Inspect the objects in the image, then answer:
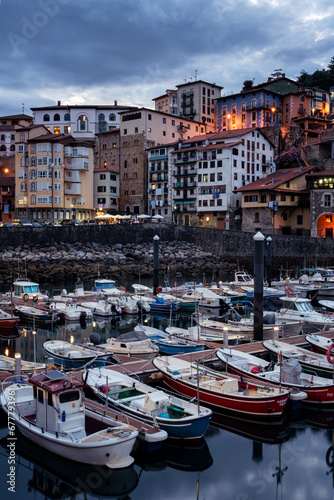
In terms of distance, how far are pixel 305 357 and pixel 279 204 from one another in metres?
56.6

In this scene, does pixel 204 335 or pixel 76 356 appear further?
pixel 204 335

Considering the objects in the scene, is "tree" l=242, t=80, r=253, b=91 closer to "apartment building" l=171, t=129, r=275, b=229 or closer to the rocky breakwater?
"apartment building" l=171, t=129, r=275, b=229

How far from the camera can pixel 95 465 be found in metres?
13.4

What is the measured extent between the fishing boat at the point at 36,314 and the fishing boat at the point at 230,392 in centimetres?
1629

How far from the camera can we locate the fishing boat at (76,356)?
69.5ft

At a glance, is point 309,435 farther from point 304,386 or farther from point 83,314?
point 83,314

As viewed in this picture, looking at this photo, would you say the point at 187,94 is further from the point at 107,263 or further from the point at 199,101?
the point at 107,263

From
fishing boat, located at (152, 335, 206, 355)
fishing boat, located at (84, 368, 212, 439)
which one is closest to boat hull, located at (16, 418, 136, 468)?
fishing boat, located at (84, 368, 212, 439)

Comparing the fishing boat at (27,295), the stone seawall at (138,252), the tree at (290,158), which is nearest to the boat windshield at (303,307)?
the fishing boat at (27,295)

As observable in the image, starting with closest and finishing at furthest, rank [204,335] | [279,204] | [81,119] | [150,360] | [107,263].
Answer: [150,360] < [204,335] < [107,263] < [279,204] < [81,119]

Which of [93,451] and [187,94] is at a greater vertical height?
[187,94]

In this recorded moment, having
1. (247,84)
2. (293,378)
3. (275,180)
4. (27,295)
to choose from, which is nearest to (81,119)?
(247,84)

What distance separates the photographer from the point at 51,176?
84.0m

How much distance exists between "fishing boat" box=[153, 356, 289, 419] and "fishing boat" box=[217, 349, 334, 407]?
0.72 meters
